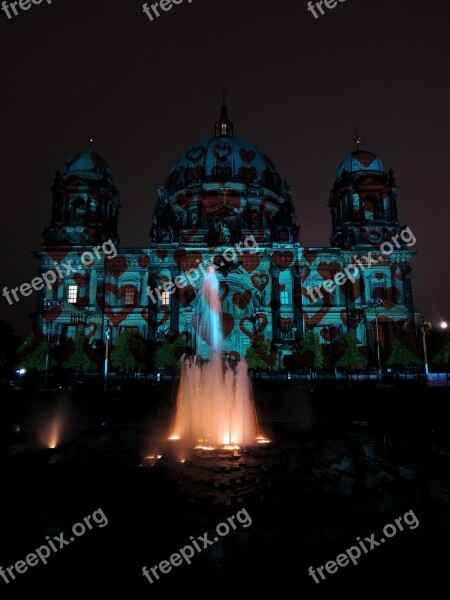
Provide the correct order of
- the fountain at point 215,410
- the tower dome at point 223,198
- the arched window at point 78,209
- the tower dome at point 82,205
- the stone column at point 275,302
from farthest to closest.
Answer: the tower dome at point 223,198, the arched window at point 78,209, the tower dome at point 82,205, the stone column at point 275,302, the fountain at point 215,410

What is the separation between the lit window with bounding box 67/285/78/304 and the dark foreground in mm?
39799

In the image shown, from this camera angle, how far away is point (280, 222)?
192 feet

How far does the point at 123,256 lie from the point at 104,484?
4773cm

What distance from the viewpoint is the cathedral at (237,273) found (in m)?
51.4

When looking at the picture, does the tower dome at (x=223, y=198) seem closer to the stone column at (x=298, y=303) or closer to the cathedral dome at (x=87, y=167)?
the stone column at (x=298, y=303)

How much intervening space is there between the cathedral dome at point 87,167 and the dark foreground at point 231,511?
49.4 meters

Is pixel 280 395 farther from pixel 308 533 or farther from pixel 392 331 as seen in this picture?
pixel 392 331

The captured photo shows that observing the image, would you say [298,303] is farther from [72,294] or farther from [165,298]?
[72,294]

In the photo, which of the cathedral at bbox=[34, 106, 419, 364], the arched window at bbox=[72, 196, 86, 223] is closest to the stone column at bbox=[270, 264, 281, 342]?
the cathedral at bbox=[34, 106, 419, 364]

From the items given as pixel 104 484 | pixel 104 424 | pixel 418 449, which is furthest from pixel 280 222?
pixel 104 484

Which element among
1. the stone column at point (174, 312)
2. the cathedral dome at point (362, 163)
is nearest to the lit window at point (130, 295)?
the stone column at point (174, 312)

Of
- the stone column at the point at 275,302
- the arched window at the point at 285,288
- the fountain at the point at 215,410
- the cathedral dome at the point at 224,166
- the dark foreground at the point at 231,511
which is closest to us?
the dark foreground at the point at 231,511

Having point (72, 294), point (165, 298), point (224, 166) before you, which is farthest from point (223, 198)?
point (72, 294)

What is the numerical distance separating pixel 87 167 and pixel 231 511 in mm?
59094
